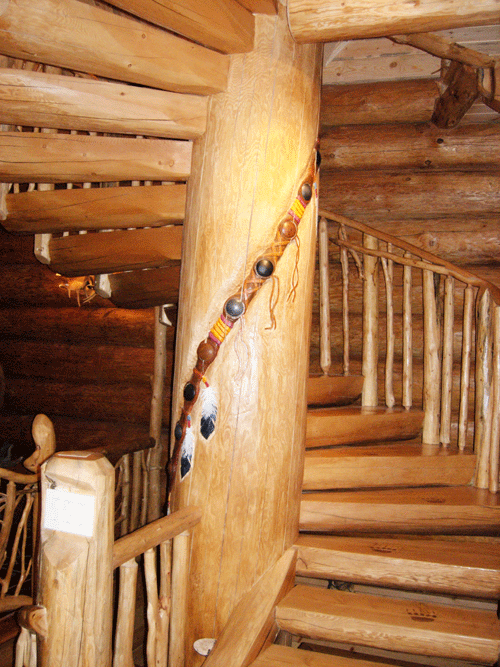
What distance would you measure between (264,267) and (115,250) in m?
1.29

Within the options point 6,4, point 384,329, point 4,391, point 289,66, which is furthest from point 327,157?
point 4,391

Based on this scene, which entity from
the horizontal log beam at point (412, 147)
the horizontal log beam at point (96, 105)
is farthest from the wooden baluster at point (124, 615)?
the horizontal log beam at point (412, 147)

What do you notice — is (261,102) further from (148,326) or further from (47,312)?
(47,312)

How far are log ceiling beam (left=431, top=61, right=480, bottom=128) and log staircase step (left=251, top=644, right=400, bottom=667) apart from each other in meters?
3.20

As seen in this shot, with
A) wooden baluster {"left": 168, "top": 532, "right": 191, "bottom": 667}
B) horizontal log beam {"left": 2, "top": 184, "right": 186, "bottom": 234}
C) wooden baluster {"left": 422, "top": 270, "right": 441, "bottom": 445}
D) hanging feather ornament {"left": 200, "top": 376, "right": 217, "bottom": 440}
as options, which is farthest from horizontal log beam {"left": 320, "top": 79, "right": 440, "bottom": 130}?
wooden baluster {"left": 168, "top": 532, "right": 191, "bottom": 667}

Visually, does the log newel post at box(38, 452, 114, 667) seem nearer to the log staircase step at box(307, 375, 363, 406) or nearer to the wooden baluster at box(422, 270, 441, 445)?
the log staircase step at box(307, 375, 363, 406)

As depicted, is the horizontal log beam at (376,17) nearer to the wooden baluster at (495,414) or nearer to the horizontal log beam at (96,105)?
the horizontal log beam at (96,105)

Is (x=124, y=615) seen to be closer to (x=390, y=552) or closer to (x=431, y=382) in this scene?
(x=390, y=552)

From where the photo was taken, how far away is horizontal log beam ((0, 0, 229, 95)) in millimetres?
2066

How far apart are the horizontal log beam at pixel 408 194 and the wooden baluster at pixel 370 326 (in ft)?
1.64

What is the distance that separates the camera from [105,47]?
2.17 metres

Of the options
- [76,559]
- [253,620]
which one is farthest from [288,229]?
[253,620]

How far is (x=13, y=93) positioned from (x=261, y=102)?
3.52 feet

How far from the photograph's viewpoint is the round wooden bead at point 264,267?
216cm
